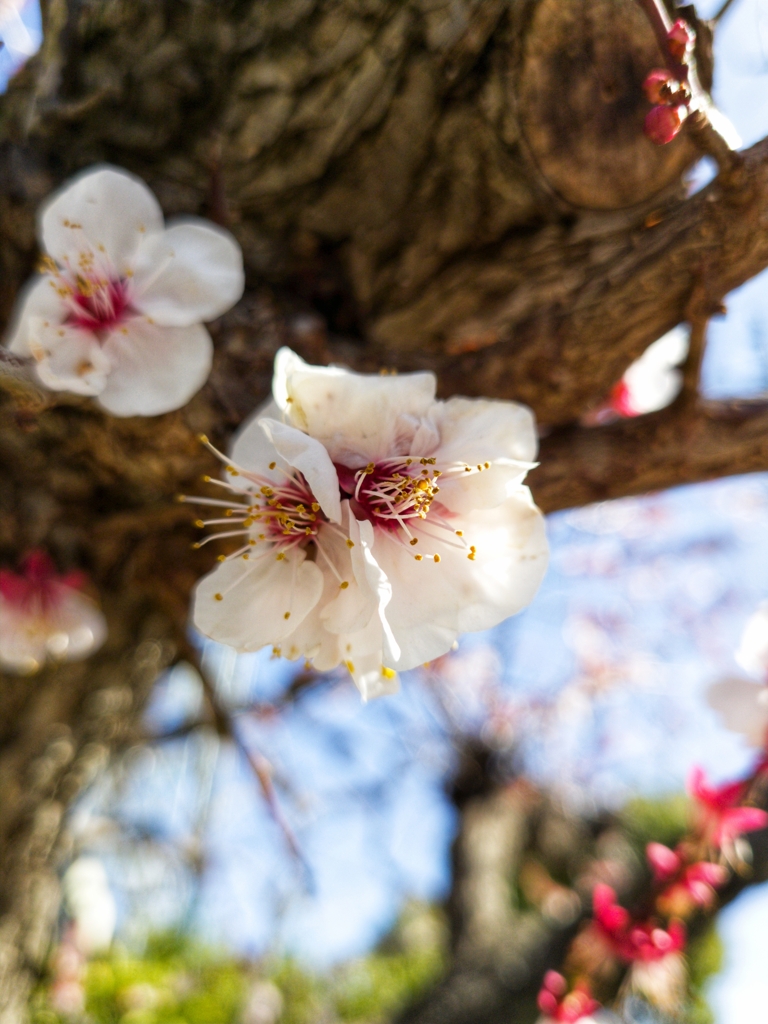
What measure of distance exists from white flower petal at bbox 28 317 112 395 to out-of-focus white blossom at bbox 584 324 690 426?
732 millimetres

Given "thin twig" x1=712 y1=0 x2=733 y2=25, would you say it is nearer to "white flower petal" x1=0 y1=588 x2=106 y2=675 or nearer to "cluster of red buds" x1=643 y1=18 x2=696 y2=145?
"cluster of red buds" x1=643 y1=18 x2=696 y2=145

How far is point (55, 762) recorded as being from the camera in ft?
4.62

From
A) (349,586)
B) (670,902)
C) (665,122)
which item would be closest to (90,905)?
(670,902)

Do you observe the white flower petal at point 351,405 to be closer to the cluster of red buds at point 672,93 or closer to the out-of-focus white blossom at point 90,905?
the cluster of red buds at point 672,93

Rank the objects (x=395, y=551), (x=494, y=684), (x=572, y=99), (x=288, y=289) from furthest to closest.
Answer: (x=494, y=684) < (x=288, y=289) < (x=572, y=99) < (x=395, y=551)

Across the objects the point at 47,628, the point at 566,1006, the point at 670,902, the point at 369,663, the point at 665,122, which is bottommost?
the point at 566,1006

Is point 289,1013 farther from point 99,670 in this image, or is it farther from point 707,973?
point 99,670

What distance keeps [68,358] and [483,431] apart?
522mm

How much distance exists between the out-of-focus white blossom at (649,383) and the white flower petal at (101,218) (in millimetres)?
721

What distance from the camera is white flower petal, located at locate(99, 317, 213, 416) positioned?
0.78 meters

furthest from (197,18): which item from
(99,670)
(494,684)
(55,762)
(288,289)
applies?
(494,684)

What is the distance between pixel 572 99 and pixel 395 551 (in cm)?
65

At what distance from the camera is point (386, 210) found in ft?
3.44

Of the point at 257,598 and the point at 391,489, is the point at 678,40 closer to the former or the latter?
the point at 391,489
